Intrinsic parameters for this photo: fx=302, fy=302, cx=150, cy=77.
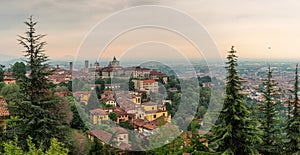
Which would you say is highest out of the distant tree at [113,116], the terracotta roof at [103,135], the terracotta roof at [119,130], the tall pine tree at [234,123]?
the tall pine tree at [234,123]

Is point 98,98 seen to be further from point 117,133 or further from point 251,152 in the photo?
point 251,152

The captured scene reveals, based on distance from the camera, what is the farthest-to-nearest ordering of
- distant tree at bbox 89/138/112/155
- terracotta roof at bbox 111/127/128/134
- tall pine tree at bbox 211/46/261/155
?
terracotta roof at bbox 111/127/128/134
distant tree at bbox 89/138/112/155
tall pine tree at bbox 211/46/261/155

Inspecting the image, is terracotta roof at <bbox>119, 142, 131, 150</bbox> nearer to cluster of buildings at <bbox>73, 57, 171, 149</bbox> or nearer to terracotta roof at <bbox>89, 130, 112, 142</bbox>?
cluster of buildings at <bbox>73, 57, 171, 149</bbox>

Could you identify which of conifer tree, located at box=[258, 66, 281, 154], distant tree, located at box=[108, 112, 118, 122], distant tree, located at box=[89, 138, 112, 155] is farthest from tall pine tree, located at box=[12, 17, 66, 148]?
conifer tree, located at box=[258, 66, 281, 154]

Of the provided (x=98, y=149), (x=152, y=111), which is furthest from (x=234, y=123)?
(x=152, y=111)

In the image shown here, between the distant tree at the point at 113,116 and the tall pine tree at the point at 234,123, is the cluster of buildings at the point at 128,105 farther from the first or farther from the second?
the tall pine tree at the point at 234,123

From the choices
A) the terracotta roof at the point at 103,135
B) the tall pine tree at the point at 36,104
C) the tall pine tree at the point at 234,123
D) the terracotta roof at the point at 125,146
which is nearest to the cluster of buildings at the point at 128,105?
the terracotta roof at the point at 103,135

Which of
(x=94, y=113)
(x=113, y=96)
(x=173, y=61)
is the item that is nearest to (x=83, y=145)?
(x=94, y=113)
